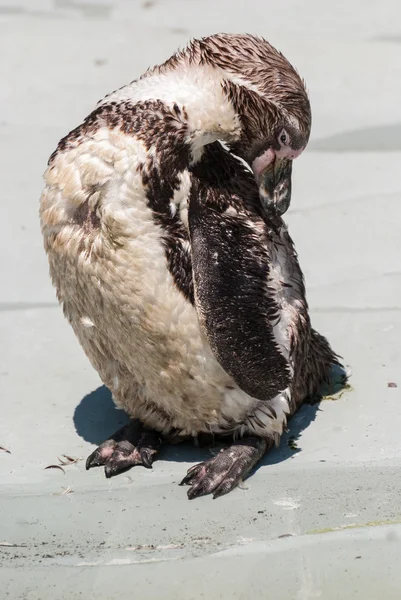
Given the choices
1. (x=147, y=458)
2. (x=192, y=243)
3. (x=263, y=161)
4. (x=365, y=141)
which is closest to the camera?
(x=192, y=243)

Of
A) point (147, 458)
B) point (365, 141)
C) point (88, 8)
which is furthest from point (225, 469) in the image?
point (88, 8)

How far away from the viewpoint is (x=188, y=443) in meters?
5.46

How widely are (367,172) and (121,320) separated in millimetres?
3299

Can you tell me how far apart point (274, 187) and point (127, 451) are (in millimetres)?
1248

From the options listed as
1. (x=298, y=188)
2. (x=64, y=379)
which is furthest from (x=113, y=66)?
(x=64, y=379)

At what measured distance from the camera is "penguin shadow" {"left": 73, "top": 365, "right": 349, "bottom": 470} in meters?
5.33

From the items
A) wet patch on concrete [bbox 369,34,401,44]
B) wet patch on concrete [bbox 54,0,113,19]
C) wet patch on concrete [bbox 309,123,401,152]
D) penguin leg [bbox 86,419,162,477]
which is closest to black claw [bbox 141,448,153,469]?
penguin leg [bbox 86,419,162,477]

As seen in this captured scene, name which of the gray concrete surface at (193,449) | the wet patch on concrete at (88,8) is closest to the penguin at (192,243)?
the gray concrete surface at (193,449)

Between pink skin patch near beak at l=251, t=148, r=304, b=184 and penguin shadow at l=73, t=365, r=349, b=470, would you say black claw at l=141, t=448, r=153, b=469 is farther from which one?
pink skin patch near beak at l=251, t=148, r=304, b=184

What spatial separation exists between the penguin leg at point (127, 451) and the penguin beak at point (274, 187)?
1.10 meters

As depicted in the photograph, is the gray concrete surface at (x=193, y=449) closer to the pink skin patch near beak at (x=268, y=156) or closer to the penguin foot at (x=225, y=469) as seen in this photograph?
the penguin foot at (x=225, y=469)

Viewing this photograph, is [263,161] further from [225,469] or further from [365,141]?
[365,141]

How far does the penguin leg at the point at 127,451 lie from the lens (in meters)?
5.20

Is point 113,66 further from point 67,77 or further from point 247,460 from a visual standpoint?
point 247,460
